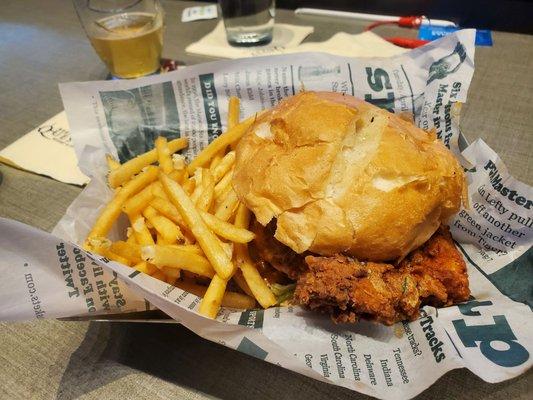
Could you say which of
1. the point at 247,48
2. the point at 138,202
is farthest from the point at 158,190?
the point at 247,48

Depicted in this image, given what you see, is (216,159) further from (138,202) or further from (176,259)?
(176,259)

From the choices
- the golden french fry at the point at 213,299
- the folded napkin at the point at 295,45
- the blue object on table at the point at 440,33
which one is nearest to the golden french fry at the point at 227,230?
the golden french fry at the point at 213,299

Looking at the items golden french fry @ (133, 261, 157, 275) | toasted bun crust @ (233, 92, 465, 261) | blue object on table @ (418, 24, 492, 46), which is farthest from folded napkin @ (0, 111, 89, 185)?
blue object on table @ (418, 24, 492, 46)

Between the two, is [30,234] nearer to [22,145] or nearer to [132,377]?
[132,377]

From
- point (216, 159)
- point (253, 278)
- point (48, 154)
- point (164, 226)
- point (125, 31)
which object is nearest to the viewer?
point (253, 278)

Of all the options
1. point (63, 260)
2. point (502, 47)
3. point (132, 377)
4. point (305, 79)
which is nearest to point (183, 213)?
point (63, 260)

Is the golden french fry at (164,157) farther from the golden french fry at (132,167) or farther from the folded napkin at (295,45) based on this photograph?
the folded napkin at (295,45)
